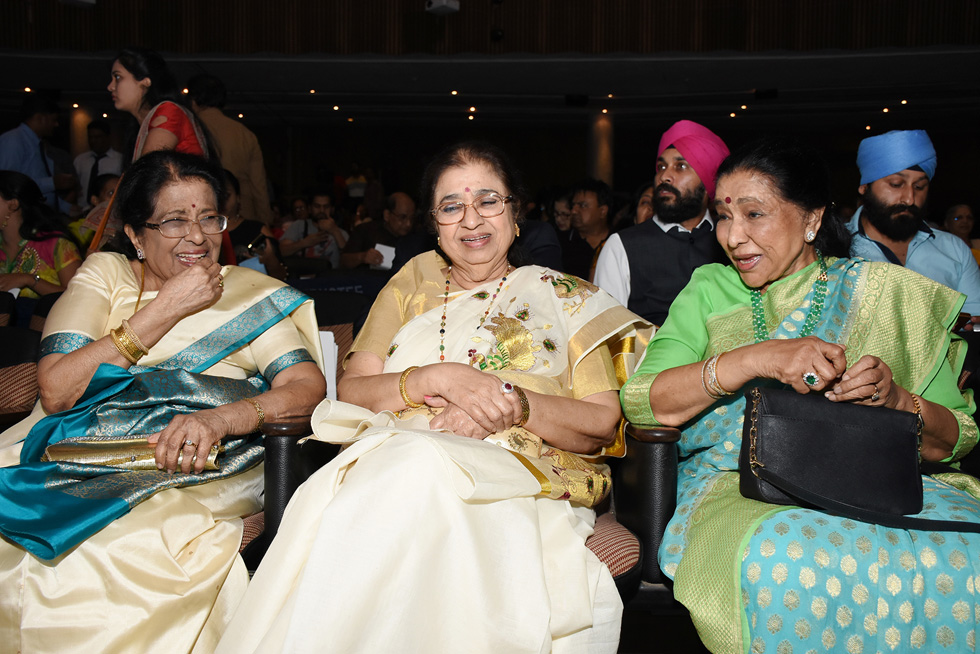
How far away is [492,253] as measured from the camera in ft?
7.82

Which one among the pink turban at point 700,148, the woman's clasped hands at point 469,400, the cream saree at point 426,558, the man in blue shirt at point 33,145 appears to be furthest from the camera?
the man in blue shirt at point 33,145

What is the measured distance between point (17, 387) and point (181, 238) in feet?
2.89

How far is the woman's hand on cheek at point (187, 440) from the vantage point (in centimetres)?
205

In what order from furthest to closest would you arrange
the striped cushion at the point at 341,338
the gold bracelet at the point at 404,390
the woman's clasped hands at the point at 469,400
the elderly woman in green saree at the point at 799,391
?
the striped cushion at the point at 341,338 → the gold bracelet at the point at 404,390 → the woman's clasped hands at the point at 469,400 → the elderly woman in green saree at the point at 799,391

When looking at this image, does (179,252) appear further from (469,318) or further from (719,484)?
(719,484)

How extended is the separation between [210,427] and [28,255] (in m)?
3.13

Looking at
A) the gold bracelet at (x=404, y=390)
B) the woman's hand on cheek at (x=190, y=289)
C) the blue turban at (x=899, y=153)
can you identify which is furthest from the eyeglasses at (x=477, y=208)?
the blue turban at (x=899, y=153)

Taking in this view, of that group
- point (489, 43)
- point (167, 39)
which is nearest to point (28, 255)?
point (167, 39)

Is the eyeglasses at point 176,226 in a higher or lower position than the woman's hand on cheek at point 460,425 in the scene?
higher

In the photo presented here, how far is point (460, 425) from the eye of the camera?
6.69ft

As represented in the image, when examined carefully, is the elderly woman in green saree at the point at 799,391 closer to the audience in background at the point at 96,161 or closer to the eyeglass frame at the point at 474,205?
the eyeglass frame at the point at 474,205

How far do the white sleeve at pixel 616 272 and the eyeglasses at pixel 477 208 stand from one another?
106cm

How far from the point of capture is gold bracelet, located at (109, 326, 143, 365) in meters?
2.19

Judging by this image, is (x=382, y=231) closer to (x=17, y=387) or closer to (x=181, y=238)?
(x=17, y=387)
